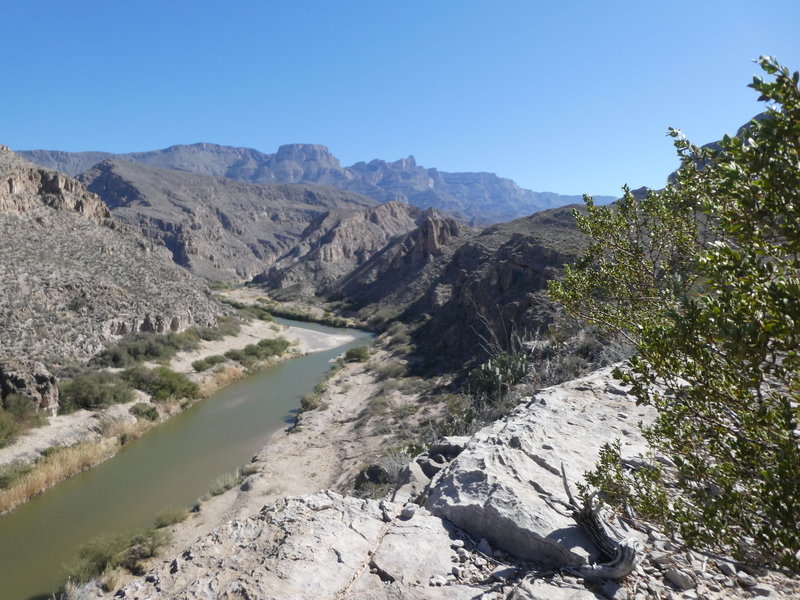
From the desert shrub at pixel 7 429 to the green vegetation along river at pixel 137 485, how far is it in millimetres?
2647

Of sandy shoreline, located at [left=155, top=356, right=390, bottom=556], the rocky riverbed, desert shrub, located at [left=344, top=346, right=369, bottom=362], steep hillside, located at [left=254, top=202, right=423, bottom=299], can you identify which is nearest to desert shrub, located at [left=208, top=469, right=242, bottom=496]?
sandy shoreline, located at [left=155, top=356, right=390, bottom=556]

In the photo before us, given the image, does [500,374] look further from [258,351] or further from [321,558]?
[258,351]

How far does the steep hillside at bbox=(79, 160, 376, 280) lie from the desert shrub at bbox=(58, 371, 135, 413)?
7522 centimetres

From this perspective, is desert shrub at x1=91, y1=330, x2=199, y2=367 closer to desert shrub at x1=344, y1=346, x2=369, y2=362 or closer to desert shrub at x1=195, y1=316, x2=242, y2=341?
desert shrub at x1=195, y1=316, x2=242, y2=341

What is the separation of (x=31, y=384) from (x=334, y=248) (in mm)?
69526

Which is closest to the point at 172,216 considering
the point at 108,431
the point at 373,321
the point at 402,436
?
the point at 373,321

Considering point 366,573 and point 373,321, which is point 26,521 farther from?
point 373,321

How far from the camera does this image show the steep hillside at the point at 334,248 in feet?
253

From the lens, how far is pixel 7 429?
16.1m

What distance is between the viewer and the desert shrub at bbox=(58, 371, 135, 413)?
1956 centimetres

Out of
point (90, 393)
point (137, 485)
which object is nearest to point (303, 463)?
point (137, 485)

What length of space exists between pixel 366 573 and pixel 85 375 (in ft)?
76.0

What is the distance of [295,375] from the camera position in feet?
103

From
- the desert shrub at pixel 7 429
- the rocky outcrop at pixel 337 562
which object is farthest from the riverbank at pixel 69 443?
the rocky outcrop at pixel 337 562
